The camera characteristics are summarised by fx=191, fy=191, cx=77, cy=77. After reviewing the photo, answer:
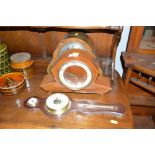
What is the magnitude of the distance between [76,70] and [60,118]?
0.85 feet

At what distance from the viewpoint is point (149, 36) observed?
113 cm

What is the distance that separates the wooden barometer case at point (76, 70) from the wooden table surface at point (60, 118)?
0.06m

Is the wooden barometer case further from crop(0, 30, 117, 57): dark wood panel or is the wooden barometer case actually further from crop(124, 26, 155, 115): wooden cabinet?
crop(124, 26, 155, 115): wooden cabinet

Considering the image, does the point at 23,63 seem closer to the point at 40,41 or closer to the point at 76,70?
the point at 40,41

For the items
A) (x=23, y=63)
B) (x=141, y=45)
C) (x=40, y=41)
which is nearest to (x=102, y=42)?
(x=141, y=45)

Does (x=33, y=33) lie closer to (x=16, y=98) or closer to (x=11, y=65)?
(x=11, y=65)

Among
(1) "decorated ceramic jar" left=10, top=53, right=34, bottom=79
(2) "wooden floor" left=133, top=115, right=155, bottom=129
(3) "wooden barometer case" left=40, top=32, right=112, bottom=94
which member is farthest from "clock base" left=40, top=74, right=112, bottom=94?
(2) "wooden floor" left=133, top=115, right=155, bottom=129

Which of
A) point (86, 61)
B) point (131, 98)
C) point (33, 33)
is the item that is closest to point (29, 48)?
point (33, 33)

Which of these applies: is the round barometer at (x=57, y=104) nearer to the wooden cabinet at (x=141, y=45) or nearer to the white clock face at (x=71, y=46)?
the white clock face at (x=71, y=46)

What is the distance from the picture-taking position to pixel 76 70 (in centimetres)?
99

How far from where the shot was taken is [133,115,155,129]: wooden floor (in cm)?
152

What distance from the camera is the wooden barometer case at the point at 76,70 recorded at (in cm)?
94

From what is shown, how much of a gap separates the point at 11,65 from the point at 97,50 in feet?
1.75
